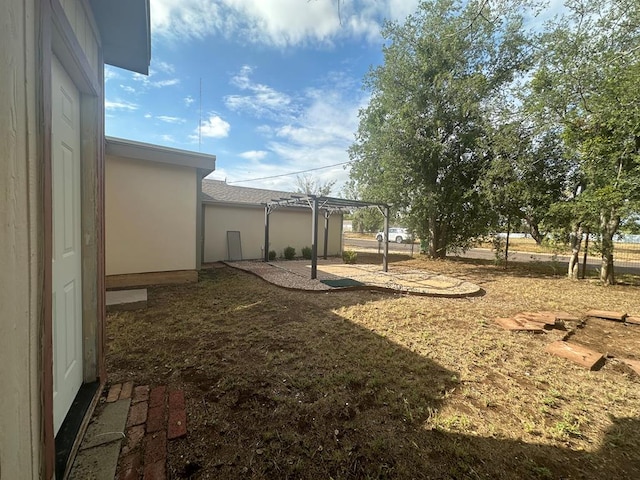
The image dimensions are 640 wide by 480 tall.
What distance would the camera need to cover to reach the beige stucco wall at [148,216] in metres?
5.83

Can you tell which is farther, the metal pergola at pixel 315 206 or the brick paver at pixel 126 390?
the metal pergola at pixel 315 206

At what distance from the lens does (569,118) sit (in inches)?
282

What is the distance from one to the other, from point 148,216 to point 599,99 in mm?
10712

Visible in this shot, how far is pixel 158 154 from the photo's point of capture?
234 inches

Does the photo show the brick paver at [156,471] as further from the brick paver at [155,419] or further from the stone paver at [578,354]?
the stone paver at [578,354]

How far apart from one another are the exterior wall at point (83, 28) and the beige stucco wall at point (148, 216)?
170 inches

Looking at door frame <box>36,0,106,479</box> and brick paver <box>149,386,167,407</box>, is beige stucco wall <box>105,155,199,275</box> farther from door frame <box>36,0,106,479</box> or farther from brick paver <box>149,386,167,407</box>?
brick paver <box>149,386,167,407</box>

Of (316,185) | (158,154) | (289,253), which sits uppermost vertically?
(316,185)

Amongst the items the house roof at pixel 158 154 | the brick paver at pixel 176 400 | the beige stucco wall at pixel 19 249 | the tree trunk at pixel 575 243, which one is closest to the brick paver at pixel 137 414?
the brick paver at pixel 176 400

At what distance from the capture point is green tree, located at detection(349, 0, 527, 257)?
10.1 m

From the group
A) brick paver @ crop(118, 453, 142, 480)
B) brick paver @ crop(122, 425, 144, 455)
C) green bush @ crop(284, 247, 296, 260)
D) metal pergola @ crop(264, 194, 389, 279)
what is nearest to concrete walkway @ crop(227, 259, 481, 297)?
metal pergola @ crop(264, 194, 389, 279)

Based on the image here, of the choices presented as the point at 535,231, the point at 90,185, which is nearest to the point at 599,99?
the point at 535,231

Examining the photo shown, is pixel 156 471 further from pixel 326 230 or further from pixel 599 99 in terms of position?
pixel 326 230

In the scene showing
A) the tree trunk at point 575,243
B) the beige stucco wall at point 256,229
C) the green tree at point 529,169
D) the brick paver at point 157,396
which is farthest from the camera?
the beige stucco wall at point 256,229
